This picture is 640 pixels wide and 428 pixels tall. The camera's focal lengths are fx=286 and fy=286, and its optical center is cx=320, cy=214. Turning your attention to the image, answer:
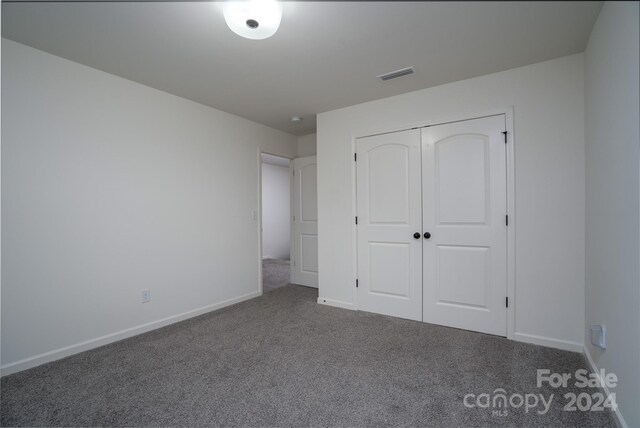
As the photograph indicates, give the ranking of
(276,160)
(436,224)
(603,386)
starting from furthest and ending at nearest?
(276,160) → (436,224) → (603,386)

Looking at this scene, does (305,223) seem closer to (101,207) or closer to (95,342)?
(101,207)

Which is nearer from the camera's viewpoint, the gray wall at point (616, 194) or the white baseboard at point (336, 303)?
the gray wall at point (616, 194)

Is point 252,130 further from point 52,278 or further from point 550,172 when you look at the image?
point 550,172

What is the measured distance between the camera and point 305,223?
4.36m

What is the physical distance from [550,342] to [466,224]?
3.61 ft

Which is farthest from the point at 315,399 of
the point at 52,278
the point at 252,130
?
the point at 252,130

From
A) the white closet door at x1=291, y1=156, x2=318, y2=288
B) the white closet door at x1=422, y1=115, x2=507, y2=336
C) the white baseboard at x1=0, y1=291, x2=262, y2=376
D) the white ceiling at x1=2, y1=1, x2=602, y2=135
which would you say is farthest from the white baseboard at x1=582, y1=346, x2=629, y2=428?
the white baseboard at x1=0, y1=291, x2=262, y2=376

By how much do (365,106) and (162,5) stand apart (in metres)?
2.06

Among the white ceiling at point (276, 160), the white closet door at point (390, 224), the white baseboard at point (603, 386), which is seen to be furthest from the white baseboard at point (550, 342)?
the white ceiling at point (276, 160)

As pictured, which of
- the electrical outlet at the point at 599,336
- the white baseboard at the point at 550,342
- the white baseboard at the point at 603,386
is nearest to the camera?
the white baseboard at the point at 603,386

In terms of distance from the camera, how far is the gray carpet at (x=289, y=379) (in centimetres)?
154

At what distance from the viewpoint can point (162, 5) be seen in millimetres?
1628

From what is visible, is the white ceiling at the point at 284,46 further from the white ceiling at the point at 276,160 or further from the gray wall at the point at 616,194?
the white ceiling at the point at 276,160

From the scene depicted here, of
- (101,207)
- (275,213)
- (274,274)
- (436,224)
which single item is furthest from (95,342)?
(275,213)
